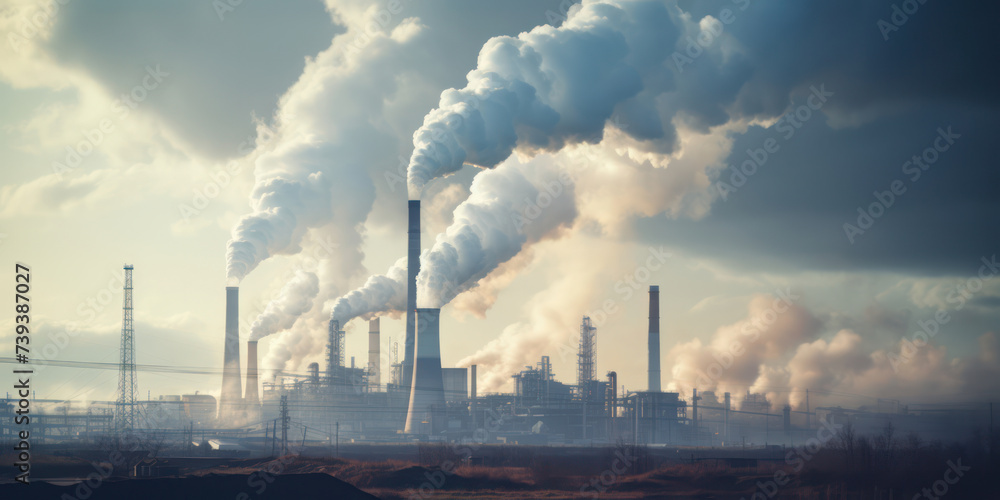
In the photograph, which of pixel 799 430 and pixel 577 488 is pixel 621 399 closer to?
pixel 799 430

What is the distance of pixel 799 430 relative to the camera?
112m

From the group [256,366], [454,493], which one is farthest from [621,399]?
[454,493]

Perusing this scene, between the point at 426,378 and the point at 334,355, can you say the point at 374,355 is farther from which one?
the point at 426,378

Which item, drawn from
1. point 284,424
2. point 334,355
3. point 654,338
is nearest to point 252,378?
point 334,355

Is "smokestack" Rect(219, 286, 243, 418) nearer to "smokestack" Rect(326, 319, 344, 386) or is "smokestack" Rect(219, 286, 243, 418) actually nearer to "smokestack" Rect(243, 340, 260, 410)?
"smokestack" Rect(243, 340, 260, 410)

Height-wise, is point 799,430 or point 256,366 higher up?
point 256,366

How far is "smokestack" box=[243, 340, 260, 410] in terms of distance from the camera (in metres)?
82.3

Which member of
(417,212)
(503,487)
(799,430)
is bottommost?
(799,430)

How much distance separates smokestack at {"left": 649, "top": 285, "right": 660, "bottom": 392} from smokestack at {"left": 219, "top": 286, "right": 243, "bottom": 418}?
3842 centimetres

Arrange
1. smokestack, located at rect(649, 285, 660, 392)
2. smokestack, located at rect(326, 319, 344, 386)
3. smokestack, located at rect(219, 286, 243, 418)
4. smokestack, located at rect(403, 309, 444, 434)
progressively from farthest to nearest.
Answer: smokestack, located at rect(326, 319, 344, 386) < smokestack, located at rect(649, 285, 660, 392) < smokestack, located at rect(219, 286, 243, 418) < smokestack, located at rect(403, 309, 444, 434)

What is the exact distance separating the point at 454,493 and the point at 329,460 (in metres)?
11.7

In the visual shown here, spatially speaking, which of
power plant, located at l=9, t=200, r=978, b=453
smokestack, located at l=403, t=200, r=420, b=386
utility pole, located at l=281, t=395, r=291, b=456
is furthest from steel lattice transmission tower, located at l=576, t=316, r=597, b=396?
utility pole, located at l=281, t=395, r=291, b=456

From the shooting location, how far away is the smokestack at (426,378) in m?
64.6

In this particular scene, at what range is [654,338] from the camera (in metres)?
87.9
